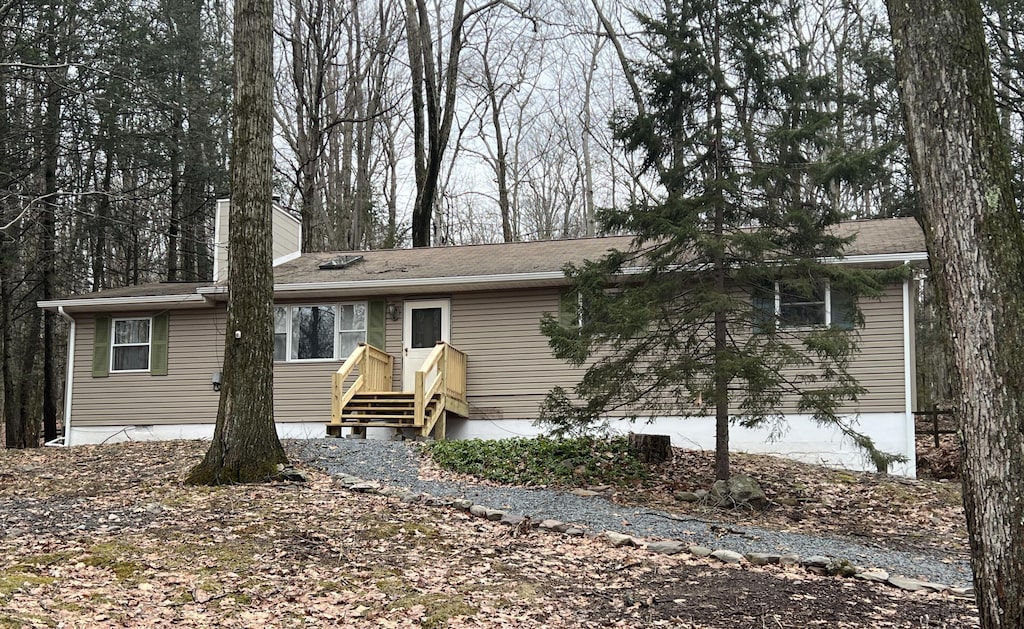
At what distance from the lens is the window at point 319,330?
14.6 metres

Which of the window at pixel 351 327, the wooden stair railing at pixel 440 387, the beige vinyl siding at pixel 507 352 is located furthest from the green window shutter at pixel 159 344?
the beige vinyl siding at pixel 507 352

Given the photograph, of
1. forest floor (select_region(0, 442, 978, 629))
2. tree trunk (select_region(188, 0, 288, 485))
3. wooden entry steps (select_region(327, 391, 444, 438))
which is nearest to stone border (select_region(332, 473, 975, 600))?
forest floor (select_region(0, 442, 978, 629))

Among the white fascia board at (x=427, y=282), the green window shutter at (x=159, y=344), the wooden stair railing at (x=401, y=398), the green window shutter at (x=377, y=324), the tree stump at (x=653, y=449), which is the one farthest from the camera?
the green window shutter at (x=159, y=344)

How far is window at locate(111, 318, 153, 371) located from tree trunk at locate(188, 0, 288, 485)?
7258mm

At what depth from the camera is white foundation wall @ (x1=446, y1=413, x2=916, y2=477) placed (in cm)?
1203

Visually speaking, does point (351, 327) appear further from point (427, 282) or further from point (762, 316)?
point (762, 316)

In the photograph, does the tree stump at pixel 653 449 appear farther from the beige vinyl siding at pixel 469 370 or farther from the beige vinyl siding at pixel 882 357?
the beige vinyl siding at pixel 882 357

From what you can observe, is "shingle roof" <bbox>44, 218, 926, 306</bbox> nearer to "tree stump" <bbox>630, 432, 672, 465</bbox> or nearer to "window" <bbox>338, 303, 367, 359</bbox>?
"window" <bbox>338, 303, 367, 359</bbox>

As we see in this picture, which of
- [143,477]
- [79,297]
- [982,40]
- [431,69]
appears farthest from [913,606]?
[431,69]

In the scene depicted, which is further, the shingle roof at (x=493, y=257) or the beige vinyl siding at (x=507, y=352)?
the beige vinyl siding at (x=507, y=352)

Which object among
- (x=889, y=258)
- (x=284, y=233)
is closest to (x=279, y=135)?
(x=284, y=233)

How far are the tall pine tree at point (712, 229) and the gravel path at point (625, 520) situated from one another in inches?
43.2

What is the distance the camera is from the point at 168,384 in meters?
15.3

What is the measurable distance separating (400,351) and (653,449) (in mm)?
5191
